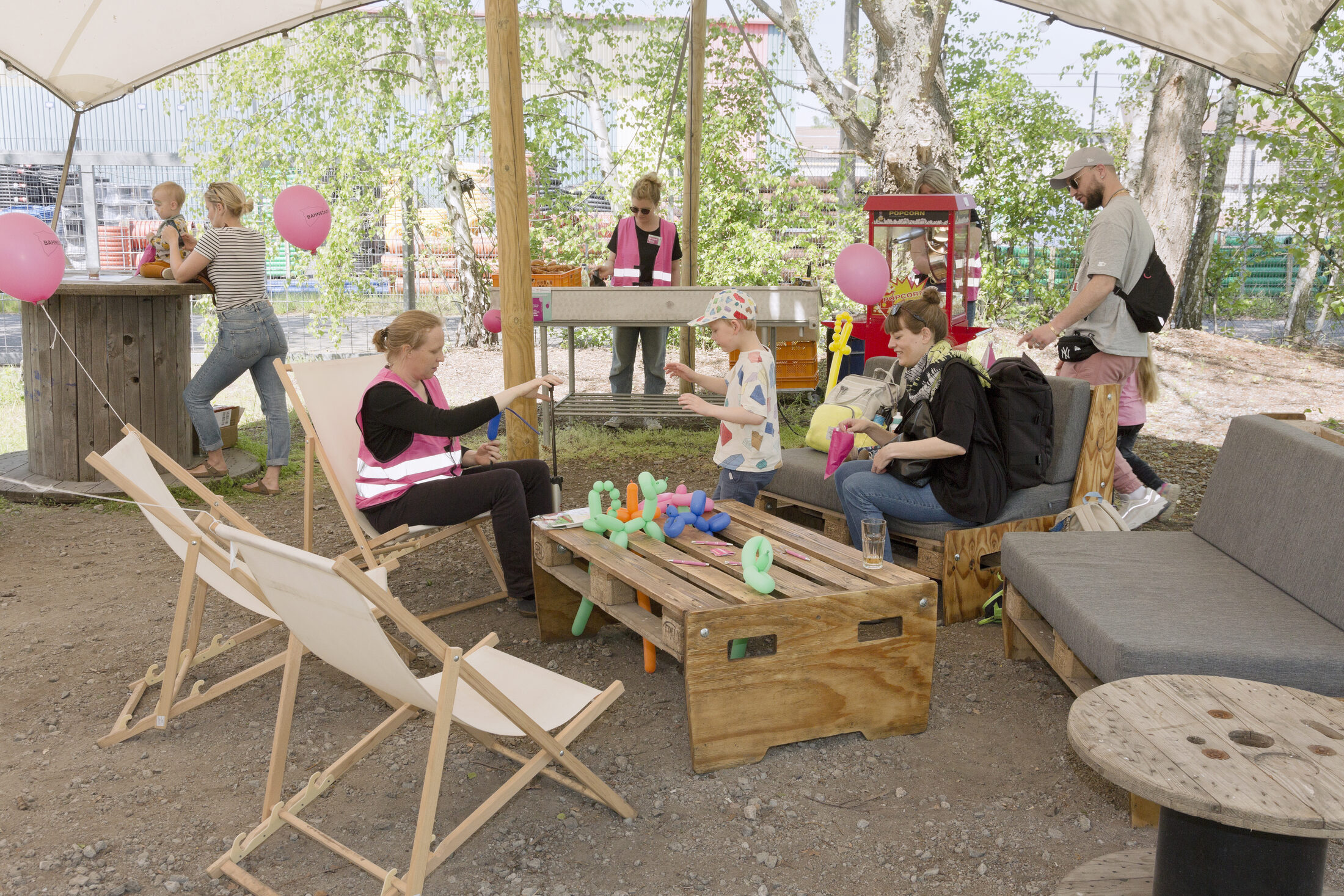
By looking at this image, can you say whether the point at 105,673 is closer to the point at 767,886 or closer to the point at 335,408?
the point at 335,408

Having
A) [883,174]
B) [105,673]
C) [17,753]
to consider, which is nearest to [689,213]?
[883,174]

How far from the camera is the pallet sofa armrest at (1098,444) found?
13.5 ft

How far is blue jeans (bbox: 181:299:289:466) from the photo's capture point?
19.1 feet

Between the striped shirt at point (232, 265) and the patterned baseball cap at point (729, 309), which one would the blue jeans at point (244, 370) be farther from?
the patterned baseball cap at point (729, 309)

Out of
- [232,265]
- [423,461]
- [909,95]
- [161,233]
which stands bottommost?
[423,461]

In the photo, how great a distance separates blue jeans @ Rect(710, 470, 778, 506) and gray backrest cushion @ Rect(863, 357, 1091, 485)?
3.65 feet

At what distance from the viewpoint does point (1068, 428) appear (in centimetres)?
413

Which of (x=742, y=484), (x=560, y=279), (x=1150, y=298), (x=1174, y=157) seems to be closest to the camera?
(x=742, y=484)

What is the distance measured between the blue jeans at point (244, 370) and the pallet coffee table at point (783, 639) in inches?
126

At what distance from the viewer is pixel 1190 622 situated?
283 cm

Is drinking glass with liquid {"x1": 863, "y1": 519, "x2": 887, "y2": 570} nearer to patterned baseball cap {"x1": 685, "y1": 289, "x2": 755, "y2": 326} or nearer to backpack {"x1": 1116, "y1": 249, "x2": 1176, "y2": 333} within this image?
patterned baseball cap {"x1": 685, "y1": 289, "x2": 755, "y2": 326}

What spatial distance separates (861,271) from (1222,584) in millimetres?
3631

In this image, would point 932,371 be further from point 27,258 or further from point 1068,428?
point 27,258

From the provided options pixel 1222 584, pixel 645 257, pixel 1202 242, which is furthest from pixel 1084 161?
pixel 1202 242
